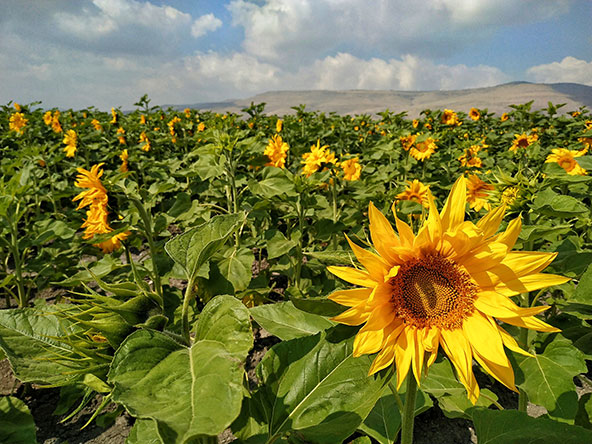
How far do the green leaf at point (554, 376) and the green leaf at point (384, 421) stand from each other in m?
0.41

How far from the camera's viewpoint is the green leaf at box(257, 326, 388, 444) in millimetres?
839

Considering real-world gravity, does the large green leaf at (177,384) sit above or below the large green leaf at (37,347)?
above

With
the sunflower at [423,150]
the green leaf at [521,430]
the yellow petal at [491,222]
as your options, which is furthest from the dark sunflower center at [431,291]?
the sunflower at [423,150]

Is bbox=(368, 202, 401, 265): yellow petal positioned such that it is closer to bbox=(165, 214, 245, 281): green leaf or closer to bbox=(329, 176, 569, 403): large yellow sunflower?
bbox=(329, 176, 569, 403): large yellow sunflower

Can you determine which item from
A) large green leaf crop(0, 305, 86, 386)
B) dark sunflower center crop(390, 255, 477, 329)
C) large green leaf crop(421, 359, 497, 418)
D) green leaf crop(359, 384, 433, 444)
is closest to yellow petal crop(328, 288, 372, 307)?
dark sunflower center crop(390, 255, 477, 329)

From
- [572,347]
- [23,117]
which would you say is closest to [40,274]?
[572,347]

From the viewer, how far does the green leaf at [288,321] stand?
1.04 metres

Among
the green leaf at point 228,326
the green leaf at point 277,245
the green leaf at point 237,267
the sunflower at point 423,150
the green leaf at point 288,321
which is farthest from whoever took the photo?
the sunflower at point 423,150

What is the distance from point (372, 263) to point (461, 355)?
298 mm

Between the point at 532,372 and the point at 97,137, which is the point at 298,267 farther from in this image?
the point at 97,137

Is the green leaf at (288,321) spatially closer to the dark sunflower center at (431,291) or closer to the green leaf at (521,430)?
the dark sunflower center at (431,291)

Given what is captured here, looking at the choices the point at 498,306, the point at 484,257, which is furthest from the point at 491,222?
the point at 498,306

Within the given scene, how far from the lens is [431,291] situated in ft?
3.19

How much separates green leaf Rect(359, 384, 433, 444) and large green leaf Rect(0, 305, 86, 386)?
1.12 meters
